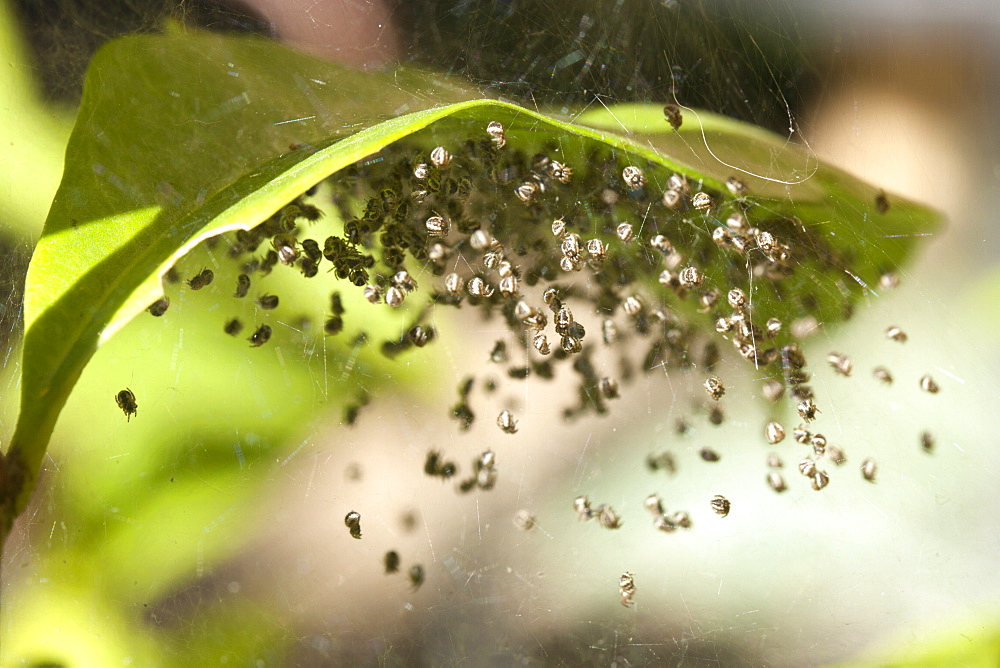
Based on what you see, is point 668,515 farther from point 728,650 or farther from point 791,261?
point 791,261

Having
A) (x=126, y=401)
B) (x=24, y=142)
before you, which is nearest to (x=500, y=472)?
(x=126, y=401)

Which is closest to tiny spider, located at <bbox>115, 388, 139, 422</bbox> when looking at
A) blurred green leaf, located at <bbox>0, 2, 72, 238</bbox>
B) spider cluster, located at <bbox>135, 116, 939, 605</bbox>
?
spider cluster, located at <bbox>135, 116, 939, 605</bbox>

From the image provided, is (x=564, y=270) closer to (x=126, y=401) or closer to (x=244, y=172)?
(x=244, y=172)

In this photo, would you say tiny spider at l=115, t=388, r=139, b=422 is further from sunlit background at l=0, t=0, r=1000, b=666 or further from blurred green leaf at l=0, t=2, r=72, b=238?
blurred green leaf at l=0, t=2, r=72, b=238

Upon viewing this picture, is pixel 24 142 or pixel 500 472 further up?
pixel 24 142

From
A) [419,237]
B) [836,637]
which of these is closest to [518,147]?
[419,237]
